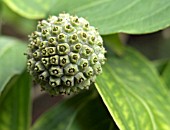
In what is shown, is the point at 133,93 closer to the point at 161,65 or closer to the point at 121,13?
the point at 121,13

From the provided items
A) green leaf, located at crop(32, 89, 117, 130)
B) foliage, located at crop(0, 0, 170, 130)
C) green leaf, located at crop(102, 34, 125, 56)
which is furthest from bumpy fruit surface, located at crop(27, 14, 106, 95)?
green leaf, located at crop(102, 34, 125, 56)

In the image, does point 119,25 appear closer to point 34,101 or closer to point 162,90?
point 162,90

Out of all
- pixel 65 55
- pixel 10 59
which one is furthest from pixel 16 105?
pixel 65 55

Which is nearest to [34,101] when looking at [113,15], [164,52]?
[164,52]

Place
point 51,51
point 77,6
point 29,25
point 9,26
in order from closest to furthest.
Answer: point 51,51 → point 77,6 → point 29,25 → point 9,26

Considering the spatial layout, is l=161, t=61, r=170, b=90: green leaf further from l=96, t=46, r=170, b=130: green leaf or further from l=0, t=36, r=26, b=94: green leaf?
l=0, t=36, r=26, b=94: green leaf

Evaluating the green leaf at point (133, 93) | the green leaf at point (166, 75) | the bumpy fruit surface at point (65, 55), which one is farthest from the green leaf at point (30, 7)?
the green leaf at point (166, 75)

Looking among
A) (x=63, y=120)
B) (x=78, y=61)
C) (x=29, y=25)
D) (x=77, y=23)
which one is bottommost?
(x=63, y=120)
